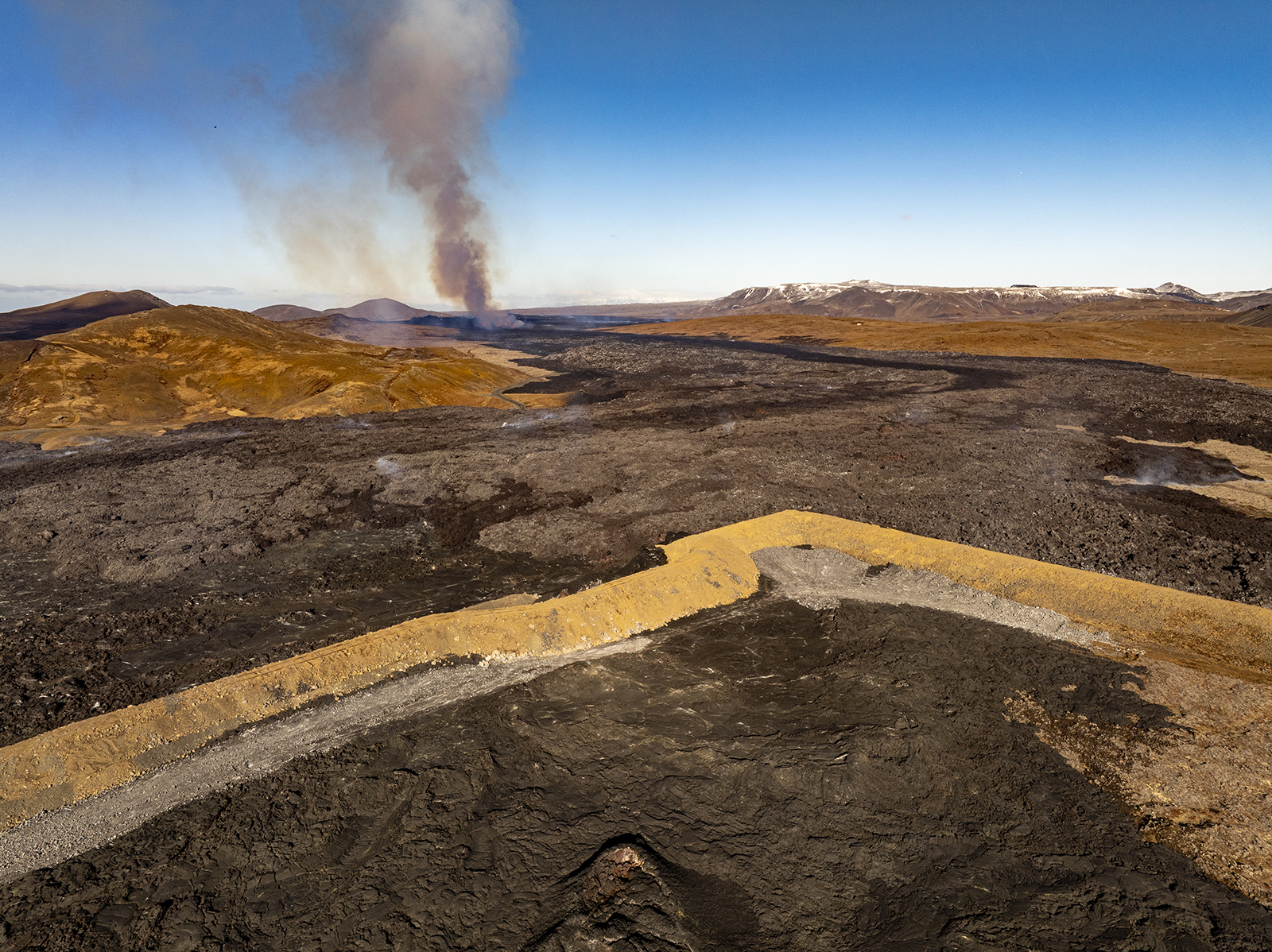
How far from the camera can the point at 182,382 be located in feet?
105

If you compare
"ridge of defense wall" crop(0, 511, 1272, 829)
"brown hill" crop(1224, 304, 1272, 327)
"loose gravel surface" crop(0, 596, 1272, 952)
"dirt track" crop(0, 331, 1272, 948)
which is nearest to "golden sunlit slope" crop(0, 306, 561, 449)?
"dirt track" crop(0, 331, 1272, 948)

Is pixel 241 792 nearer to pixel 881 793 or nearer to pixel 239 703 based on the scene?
pixel 239 703

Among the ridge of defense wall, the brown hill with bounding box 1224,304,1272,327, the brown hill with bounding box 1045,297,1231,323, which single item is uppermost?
the brown hill with bounding box 1045,297,1231,323

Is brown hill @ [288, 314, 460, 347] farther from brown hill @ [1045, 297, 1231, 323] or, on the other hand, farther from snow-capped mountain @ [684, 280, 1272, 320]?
brown hill @ [1045, 297, 1231, 323]

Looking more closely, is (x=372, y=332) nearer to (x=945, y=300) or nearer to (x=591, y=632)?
(x=591, y=632)

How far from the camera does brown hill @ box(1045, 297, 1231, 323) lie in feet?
297

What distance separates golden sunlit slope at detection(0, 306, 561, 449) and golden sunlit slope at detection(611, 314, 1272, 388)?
39.2m

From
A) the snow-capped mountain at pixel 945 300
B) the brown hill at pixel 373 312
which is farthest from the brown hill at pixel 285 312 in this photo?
the snow-capped mountain at pixel 945 300

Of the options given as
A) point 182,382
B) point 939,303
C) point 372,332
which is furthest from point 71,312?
point 939,303

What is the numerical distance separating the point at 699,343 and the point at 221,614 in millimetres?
62100

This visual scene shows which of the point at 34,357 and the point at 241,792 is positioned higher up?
the point at 34,357

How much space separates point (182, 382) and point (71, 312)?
82804 mm

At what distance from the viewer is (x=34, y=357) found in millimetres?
30172

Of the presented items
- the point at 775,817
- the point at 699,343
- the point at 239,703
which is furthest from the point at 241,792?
the point at 699,343
